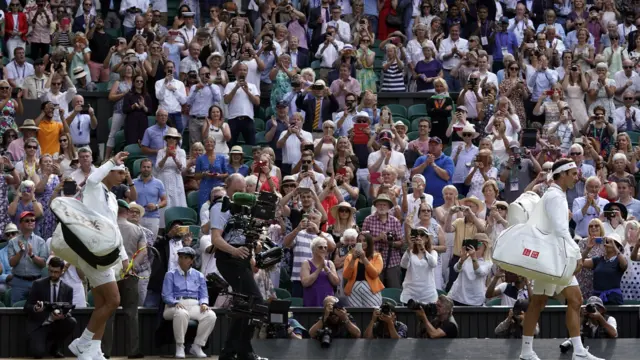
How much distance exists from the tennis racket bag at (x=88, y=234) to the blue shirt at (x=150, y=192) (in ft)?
17.7

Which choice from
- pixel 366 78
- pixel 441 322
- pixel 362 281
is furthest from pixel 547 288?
pixel 366 78

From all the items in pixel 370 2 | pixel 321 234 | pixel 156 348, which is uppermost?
pixel 370 2

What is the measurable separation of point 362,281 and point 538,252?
135 inches

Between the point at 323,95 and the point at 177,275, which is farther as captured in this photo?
the point at 323,95

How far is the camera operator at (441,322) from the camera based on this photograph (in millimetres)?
14328

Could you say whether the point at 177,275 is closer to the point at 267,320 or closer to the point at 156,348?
the point at 156,348

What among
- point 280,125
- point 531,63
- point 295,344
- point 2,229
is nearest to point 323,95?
point 280,125

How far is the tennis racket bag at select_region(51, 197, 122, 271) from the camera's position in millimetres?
11828

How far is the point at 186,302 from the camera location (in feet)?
47.9

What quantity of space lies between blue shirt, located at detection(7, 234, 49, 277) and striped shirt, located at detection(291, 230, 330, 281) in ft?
9.06

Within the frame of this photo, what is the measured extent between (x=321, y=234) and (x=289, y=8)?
275 inches

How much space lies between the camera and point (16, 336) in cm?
1438

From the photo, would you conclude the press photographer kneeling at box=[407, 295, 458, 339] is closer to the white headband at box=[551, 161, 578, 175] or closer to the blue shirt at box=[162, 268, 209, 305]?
the blue shirt at box=[162, 268, 209, 305]

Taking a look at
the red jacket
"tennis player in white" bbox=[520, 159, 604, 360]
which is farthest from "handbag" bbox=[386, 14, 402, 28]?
"tennis player in white" bbox=[520, 159, 604, 360]
